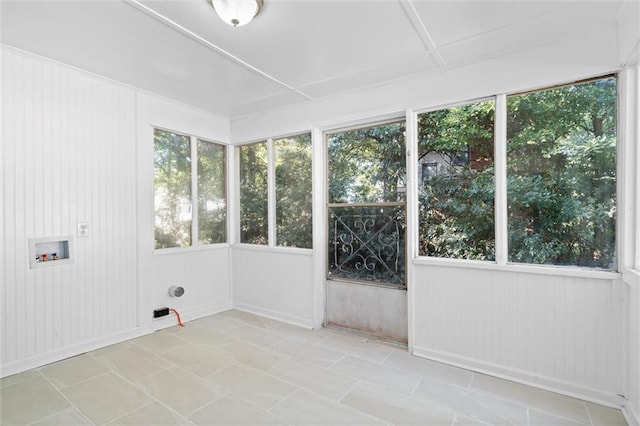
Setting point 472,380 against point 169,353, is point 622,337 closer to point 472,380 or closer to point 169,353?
point 472,380

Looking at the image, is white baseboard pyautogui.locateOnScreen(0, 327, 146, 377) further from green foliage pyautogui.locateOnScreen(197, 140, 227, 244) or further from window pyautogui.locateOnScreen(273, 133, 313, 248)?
window pyautogui.locateOnScreen(273, 133, 313, 248)

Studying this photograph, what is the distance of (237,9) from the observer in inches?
73.6

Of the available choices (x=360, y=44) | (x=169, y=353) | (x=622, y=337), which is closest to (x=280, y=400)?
(x=169, y=353)

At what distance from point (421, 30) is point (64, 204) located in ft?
11.0

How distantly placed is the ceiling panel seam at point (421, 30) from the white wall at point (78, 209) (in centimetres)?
285

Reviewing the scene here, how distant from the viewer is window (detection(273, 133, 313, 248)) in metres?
3.80

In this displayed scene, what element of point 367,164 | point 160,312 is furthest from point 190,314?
point 367,164

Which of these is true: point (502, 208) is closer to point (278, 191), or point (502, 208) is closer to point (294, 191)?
point (294, 191)

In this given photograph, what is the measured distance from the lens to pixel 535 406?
2.17m

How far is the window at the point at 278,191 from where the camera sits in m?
3.83

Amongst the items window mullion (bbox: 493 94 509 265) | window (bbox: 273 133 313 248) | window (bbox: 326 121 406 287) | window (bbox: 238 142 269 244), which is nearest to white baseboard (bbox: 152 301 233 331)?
window (bbox: 238 142 269 244)

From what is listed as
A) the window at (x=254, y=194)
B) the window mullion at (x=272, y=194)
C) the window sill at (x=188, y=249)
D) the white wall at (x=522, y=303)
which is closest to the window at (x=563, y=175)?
the white wall at (x=522, y=303)

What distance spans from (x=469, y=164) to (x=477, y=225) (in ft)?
1.79

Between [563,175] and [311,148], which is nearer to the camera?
[563,175]
